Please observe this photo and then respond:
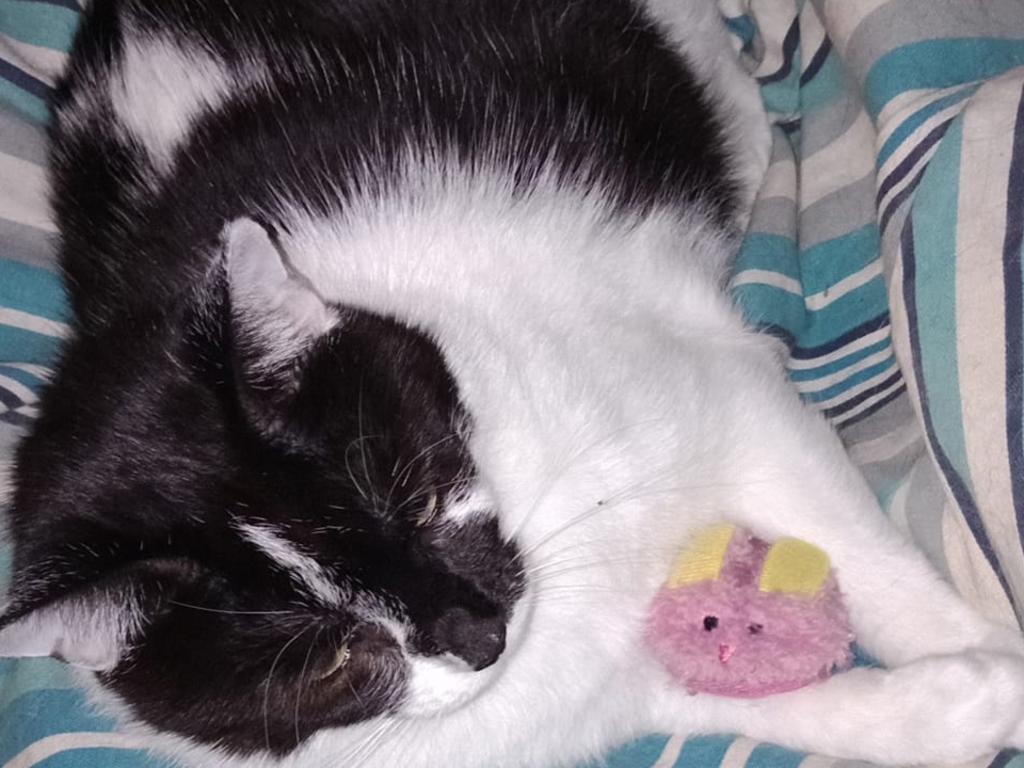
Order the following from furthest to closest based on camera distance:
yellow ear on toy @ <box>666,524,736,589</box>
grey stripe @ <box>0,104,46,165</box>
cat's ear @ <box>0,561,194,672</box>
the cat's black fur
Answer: grey stripe @ <box>0,104,46,165</box> < yellow ear on toy @ <box>666,524,736,589</box> < the cat's black fur < cat's ear @ <box>0,561,194,672</box>

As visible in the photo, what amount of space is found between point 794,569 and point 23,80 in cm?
156

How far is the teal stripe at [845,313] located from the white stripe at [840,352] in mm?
24

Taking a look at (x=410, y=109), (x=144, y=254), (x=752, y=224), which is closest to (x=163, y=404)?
(x=144, y=254)

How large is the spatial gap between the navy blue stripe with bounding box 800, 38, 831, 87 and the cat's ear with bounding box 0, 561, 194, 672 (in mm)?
1352

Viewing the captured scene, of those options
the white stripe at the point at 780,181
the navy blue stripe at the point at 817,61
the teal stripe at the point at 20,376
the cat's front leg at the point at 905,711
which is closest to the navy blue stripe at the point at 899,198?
the white stripe at the point at 780,181

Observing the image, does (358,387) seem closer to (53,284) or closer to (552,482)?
(552,482)

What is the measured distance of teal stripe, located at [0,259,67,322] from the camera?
1828 mm

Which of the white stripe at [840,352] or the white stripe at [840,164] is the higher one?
the white stripe at [840,164]

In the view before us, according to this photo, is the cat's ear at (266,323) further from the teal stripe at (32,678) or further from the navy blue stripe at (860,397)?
the navy blue stripe at (860,397)

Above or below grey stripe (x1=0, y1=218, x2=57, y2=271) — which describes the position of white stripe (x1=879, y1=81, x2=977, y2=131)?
below

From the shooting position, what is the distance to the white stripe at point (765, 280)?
174 cm

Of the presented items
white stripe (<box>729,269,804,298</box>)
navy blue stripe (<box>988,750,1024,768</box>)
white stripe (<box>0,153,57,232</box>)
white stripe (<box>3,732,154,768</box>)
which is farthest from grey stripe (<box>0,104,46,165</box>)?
navy blue stripe (<box>988,750,1024,768</box>)

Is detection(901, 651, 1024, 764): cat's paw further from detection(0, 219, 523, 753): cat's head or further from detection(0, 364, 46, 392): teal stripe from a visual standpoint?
detection(0, 364, 46, 392): teal stripe

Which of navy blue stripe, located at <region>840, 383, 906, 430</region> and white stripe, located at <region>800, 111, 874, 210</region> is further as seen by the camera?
white stripe, located at <region>800, 111, 874, 210</region>
